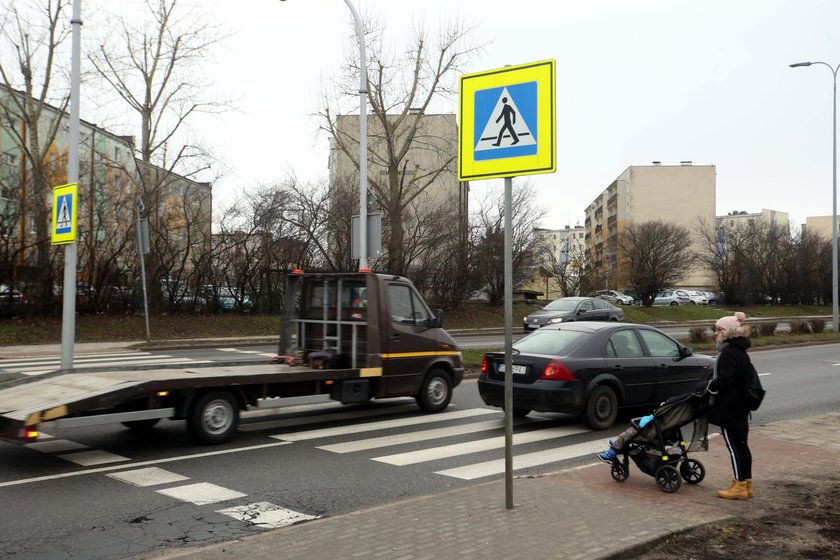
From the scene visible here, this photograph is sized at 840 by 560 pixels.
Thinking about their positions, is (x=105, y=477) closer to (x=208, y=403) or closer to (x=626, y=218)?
(x=208, y=403)

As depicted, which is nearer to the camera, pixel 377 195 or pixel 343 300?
pixel 343 300

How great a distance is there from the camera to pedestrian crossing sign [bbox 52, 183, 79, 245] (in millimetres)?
13023

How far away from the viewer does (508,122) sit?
569 cm

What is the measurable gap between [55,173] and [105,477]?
73.0 feet

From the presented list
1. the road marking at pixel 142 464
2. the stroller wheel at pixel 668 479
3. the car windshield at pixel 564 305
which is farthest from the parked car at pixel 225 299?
the stroller wheel at pixel 668 479

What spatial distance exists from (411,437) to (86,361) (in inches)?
444

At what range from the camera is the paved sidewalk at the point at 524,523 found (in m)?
4.93

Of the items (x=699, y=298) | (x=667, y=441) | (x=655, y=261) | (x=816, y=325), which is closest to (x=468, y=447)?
(x=667, y=441)

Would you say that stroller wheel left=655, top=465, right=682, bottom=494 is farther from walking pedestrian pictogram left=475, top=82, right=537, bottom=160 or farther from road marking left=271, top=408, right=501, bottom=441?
road marking left=271, top=408, right=501, bottom=441

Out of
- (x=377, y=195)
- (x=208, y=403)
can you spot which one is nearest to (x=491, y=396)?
(x=208, y=403)

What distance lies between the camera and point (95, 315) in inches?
1061

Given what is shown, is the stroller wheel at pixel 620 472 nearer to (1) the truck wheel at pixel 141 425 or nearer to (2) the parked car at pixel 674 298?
(1) the truck wheel at pixel 141 425

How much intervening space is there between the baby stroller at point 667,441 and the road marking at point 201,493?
351 centimetres

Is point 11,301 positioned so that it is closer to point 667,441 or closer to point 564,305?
point 564,305
